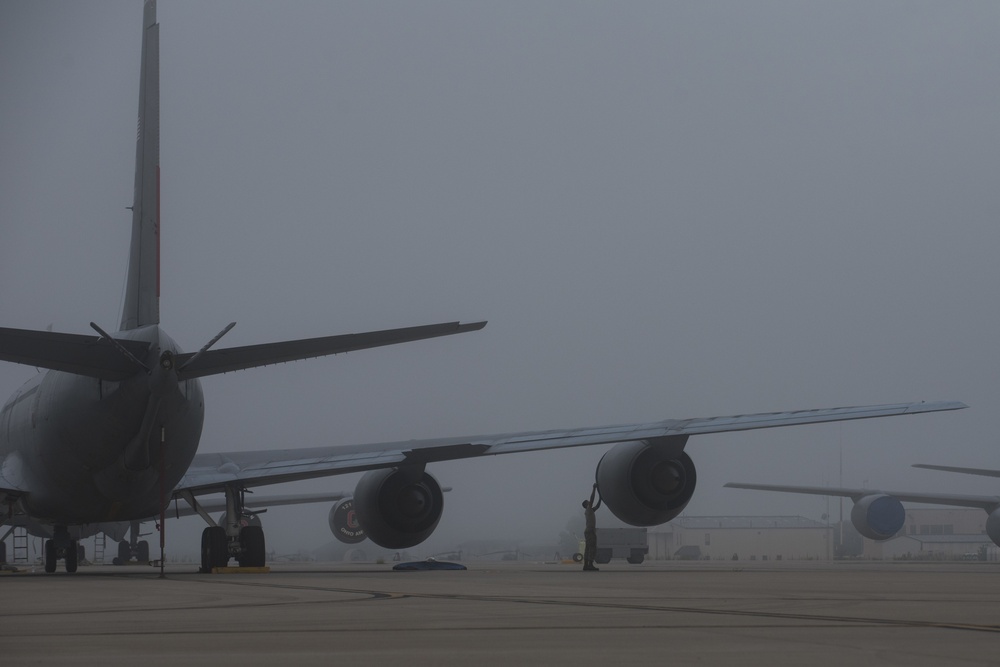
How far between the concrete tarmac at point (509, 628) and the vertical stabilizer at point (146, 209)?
872 cm

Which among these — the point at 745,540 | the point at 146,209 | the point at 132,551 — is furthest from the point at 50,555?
the point at 745,540

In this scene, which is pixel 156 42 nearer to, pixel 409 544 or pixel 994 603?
pixel 409 544

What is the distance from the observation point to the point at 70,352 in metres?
15.8

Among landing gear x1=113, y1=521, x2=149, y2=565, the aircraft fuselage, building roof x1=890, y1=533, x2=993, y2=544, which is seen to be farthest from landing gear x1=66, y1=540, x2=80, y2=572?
building roof x1=890, y1=533, x2=993, y2=544

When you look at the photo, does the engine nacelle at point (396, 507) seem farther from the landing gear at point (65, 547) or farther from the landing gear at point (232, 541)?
the landing gear at point (65, 547)

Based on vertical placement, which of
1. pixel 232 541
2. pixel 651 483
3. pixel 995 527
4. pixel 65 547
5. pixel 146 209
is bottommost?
pixel 65 547

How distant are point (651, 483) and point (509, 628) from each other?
520 inches

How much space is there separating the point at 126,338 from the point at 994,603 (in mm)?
12989

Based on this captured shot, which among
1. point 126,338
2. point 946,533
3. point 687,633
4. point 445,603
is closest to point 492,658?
point 687,633

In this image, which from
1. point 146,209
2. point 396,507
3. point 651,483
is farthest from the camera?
point 396,507

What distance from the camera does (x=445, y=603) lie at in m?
9.11

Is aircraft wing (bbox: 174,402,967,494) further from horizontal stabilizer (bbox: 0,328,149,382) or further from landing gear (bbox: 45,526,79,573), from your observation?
horizontal stabilizer (bbox: 0,328,149,382)

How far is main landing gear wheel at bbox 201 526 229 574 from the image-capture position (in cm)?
1942

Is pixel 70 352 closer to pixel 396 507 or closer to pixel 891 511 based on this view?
pixel 396 507
